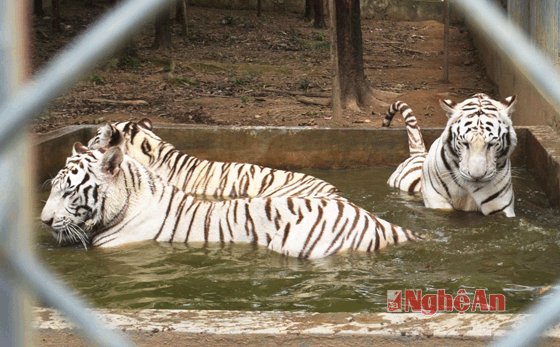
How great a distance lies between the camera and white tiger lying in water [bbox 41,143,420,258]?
165 inches

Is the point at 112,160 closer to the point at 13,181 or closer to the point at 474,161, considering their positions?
the point at 474,161

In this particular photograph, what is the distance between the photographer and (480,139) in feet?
15.8

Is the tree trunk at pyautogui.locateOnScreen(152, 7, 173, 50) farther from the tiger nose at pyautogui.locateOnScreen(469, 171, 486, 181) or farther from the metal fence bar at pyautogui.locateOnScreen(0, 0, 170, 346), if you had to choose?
the metal fence bar at pyautogui.locateOnScreen(0, 0, 170, 346)

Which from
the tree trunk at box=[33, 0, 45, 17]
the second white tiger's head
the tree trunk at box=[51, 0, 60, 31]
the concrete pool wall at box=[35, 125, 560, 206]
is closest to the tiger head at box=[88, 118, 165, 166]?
the concrete pool wall at box=[35, 125, 560, 206]

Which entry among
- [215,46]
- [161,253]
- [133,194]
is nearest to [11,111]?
[161,253]

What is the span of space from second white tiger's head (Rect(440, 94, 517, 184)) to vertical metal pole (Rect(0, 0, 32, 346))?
4357 millimetres

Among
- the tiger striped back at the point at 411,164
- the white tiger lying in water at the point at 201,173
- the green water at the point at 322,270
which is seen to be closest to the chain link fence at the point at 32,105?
the green water at the point at 322,270

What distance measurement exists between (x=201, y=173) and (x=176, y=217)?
1474mm

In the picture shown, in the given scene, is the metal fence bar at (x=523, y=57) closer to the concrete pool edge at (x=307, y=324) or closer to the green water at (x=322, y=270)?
the concrete pool edge at (x=307, y=324)

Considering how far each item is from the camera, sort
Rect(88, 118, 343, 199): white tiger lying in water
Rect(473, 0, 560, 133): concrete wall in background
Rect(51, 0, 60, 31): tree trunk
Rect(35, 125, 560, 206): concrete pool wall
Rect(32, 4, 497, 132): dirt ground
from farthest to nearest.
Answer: Rect(51, 0, 60, 31): tree trunk
Rect(32, 4, 497, 132): dirt ground
Rect(35, 125, 560, 206): concrete pool wall
Rect(473, 0, 560, 133): concrete wall in background
Rect(88, 118, 343, 199): white tiger lying in water

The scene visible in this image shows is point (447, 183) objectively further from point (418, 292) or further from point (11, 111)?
point (11, 111)

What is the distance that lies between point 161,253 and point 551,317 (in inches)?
150

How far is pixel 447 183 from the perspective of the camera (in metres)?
5.25

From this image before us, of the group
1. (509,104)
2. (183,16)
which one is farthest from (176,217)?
(183,16)
